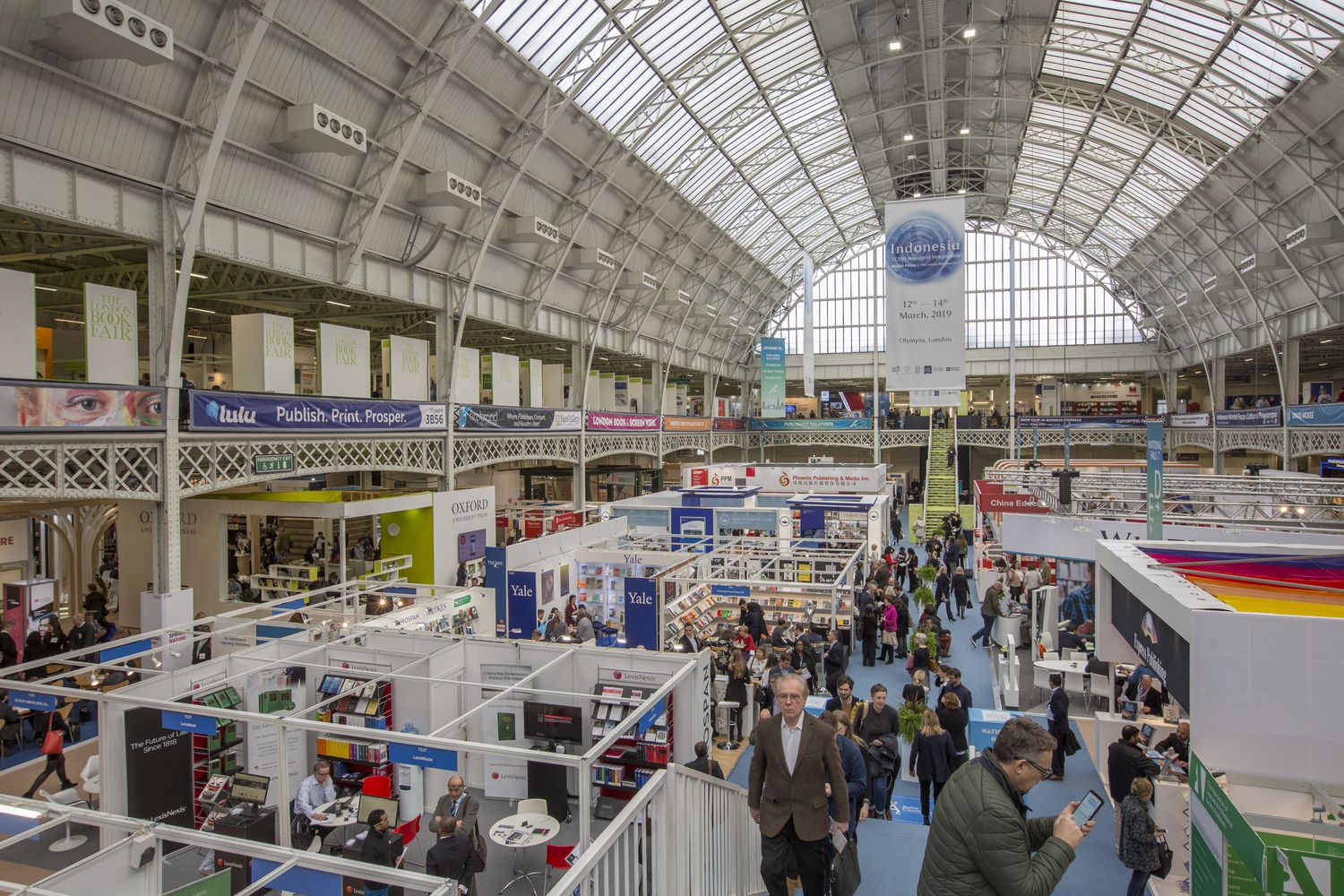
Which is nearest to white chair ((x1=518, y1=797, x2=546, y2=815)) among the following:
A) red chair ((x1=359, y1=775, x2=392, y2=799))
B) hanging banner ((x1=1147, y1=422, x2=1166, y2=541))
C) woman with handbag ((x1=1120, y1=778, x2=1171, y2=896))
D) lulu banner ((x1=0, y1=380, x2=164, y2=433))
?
red chair ((x1=359, y1=775, x2=392, y2=799))

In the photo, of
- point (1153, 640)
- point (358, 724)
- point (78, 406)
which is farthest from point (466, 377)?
point (1153, 640)

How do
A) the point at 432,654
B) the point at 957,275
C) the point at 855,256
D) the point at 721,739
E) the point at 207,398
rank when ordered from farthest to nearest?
the point at 855,256 → the point at 957,275 → the point at 207,398 → the point at 721,739 → the point at 432,654

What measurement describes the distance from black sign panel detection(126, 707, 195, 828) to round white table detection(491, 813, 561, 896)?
353cm

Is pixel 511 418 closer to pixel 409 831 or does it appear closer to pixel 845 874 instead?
pixel 409 831

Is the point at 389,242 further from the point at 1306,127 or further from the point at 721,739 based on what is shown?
the point at 1306,127

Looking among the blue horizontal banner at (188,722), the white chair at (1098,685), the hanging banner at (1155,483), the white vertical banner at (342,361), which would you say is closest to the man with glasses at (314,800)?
the blue horizontal banner at (188,722)

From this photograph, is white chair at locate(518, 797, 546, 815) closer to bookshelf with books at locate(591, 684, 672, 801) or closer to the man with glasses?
bookshelf with books at locate(591, 684, 672, 801)

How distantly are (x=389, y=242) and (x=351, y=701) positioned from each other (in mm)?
12365

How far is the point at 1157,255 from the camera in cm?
3659

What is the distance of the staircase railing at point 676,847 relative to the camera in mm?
3771

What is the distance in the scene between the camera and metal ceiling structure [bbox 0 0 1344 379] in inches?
512

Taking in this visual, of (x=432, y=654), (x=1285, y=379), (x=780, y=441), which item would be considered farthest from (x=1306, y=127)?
(x=780, y=441)

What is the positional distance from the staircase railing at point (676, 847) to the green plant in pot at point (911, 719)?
399 centimetres

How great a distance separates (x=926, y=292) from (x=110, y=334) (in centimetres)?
1514
